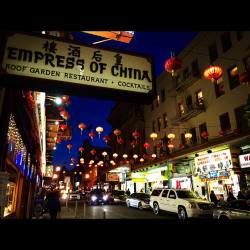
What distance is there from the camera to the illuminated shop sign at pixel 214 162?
1852 cm

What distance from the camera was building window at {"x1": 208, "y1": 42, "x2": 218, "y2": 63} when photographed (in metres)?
22.2

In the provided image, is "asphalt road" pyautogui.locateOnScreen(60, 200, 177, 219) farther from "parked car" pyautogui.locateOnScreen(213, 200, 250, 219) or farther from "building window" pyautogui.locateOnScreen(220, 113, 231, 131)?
"building window" pyautogui.locateOnScreen(220, 113, 231, 131)

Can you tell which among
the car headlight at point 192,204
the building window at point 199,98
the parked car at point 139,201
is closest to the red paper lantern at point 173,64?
the car headlight at point 192,204

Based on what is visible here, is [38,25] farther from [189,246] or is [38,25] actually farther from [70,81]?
[189,246]

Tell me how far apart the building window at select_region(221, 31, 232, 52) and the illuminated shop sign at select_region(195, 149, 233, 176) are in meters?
9.45

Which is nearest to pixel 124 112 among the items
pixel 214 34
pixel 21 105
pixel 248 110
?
pixel 214 34

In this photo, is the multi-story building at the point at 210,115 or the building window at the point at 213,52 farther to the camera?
the building window at the point at 213,52

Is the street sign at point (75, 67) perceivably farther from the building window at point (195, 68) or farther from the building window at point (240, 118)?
the building window at point (195, 68)

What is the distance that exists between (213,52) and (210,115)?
630 cm

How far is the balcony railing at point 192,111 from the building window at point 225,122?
252cm

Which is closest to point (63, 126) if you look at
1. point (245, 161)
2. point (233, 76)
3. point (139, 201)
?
point (139, 201)

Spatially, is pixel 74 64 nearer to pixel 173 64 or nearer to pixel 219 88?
pixel 173 64

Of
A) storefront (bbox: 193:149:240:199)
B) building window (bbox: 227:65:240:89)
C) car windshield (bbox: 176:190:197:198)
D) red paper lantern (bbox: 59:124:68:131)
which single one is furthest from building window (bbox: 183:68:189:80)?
red paper lantern (bbox: 59:124:68:131)

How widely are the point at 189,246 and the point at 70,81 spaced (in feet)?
9.00
